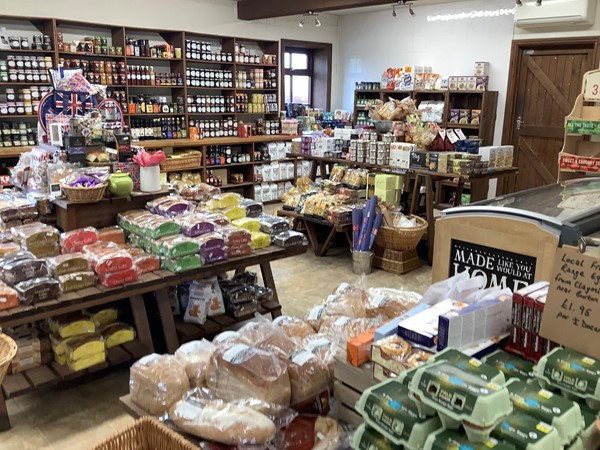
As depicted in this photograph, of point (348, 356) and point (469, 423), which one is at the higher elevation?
point (469, 423)

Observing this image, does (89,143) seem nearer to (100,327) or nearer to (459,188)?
(100,327)

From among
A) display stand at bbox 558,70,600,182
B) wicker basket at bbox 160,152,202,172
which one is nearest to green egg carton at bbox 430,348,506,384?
display stand at bbox 558,70,600,182

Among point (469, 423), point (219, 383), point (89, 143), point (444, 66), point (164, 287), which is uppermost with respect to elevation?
point (444, 66)

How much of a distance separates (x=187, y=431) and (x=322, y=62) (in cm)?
883

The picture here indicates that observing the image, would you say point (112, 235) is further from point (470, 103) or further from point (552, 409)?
point (470, 103)

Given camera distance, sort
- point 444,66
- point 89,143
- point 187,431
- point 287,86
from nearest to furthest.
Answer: point 187,431
point 89,143
point 444,66
point 287,86

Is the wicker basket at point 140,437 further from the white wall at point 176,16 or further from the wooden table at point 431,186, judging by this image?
the white wall at point 176,16

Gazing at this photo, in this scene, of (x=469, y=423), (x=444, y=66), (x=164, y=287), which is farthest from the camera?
(x=444, y=66)

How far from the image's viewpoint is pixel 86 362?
9.56 feet

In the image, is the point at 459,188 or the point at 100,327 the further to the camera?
the point at 459,188

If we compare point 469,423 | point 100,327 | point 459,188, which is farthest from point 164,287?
point 459,188

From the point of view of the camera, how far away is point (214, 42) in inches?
321

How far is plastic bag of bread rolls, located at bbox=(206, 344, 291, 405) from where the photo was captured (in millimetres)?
1610

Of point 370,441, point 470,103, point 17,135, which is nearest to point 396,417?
point 370,441
